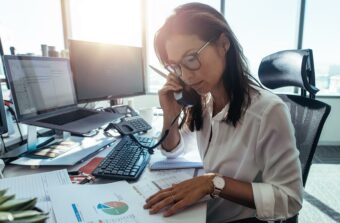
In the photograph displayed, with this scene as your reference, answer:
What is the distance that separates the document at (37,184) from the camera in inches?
29.6

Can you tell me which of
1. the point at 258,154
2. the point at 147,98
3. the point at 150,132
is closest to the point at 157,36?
the point at 258,154

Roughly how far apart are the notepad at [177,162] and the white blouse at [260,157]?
0.19 feet

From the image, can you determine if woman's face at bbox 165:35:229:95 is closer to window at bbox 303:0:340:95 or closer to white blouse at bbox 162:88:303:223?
white blouse at bbox 162:88:303:223

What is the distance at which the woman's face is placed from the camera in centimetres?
87

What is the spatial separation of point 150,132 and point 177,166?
54 centimetres

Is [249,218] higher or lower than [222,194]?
lower

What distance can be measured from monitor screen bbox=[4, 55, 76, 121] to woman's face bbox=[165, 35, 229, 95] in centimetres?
64

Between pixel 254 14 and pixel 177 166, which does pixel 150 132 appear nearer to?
pixel 177 166

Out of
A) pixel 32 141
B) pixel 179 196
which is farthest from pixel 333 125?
pixel 32 141

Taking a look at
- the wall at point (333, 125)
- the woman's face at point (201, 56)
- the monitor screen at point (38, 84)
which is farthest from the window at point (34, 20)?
the wall at point (333, 125)

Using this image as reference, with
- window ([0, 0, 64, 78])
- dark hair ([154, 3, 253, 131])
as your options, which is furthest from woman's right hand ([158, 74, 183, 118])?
window ([0, 0, 64, 78])

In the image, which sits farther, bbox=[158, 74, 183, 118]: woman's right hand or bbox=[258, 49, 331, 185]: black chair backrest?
bbox=[158, 74, 183, 118]: woman's right hand

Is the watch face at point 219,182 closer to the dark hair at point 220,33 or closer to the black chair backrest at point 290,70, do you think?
the dark hair at point 220,33

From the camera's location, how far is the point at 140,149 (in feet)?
3.62
